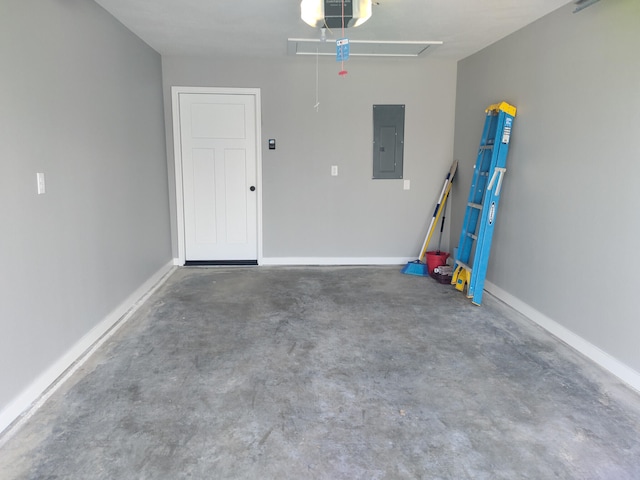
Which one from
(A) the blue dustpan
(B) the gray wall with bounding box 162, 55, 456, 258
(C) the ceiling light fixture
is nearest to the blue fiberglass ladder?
(A) the blue dustpan

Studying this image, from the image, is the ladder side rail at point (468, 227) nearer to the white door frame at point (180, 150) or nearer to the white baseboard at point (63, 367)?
the white door frame at point (180, 150)

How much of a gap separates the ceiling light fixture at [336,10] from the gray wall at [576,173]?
1.45 meters

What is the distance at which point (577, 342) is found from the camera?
299 cm

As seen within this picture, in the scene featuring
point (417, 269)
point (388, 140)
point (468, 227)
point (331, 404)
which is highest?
point (388, 140)

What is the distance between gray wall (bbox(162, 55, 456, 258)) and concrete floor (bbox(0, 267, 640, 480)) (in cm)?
170

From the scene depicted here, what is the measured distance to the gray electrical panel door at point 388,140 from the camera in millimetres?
5035

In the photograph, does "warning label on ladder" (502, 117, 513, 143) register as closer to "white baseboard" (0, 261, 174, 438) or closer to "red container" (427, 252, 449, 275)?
"red container" (427, 252, 449, 275)

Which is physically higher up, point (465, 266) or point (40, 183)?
point (40, 183)

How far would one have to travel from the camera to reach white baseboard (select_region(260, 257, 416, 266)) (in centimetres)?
529

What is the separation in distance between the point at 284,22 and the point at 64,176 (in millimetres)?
2059

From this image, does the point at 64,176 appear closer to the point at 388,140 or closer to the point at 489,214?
the point at 489,214

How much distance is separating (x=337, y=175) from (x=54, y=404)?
11.9ft

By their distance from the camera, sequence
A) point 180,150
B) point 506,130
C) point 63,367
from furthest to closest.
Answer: point 180,150, point 506,130, point 63,367

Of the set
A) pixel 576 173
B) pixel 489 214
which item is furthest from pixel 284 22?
pixel 576 173
